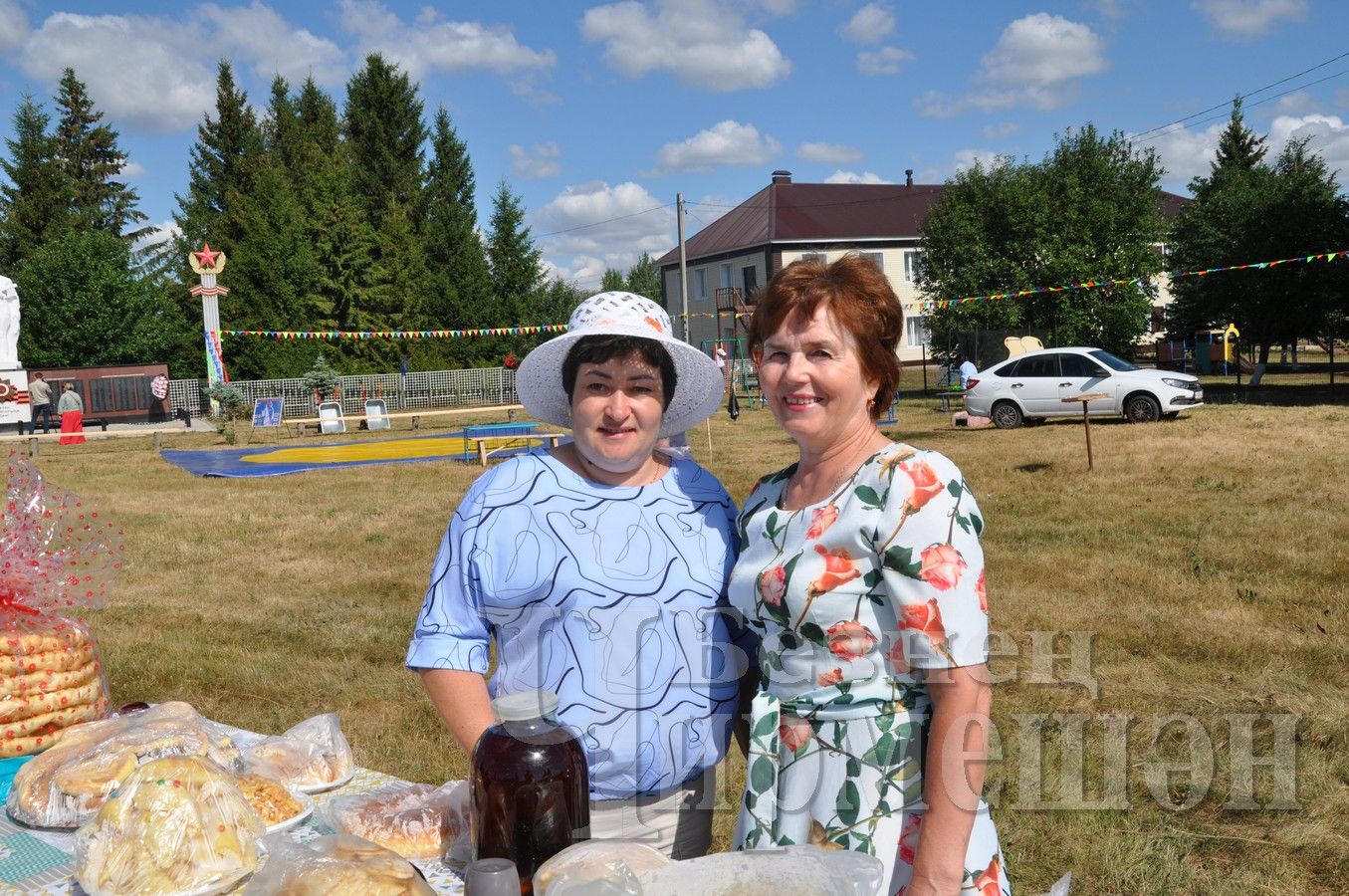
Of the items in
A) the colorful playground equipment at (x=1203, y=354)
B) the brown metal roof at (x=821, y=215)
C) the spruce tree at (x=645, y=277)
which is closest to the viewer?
the colorful playground equipment at (x=1203, y=354)

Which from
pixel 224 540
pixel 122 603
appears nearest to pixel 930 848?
pixel 122 603

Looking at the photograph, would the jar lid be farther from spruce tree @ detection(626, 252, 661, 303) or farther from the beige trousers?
spruce tree @ detection(626, 252, 661, 303)

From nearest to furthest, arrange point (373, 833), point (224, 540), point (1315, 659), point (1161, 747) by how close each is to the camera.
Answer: point (373, 833) → point (1161, 747) → point (1315, 659) → point (224, 540)

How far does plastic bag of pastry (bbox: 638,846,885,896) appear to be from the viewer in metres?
1.30

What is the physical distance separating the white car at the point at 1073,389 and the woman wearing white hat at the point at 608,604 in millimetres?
19543

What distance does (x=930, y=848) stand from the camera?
1.80m

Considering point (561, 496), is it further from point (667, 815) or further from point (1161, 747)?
point (1161, 747)

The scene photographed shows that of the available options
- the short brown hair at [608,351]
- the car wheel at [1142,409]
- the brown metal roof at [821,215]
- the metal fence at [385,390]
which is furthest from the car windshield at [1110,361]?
the brown metal roof at [821,215]

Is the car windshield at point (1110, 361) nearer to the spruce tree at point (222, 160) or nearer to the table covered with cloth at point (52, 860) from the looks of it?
the table covered with cloth at point (52, 860)

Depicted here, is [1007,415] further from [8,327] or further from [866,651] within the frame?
[8,327]

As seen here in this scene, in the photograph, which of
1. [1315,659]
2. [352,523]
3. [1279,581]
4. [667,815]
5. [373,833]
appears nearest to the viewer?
[373,833]

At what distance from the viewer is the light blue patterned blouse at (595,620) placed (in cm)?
209

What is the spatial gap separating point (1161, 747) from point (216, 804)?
13.8 feet

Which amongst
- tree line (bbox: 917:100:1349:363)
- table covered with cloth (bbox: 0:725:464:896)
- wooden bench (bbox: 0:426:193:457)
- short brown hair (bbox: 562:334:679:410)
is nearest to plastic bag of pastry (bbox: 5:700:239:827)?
table covered with cloth (bbox: 0:725:464:896)
